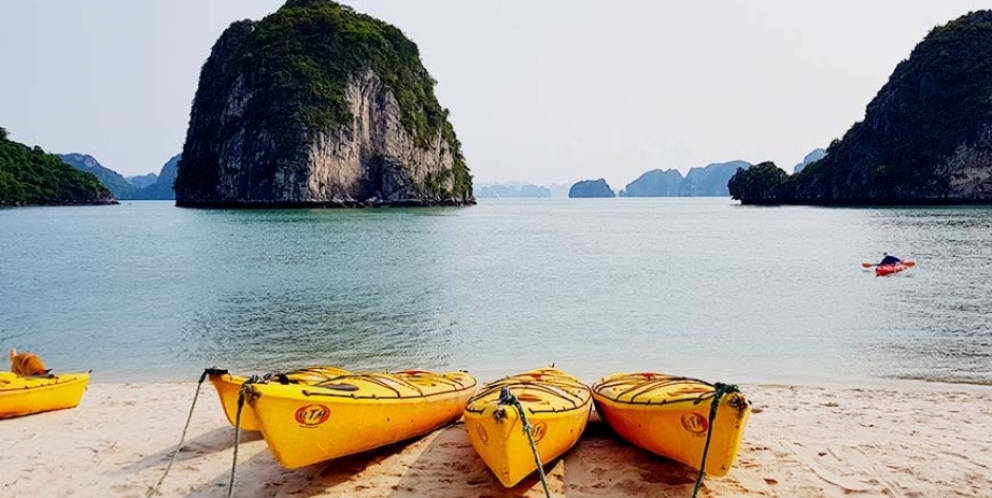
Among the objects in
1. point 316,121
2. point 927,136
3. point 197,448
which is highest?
point 316,121

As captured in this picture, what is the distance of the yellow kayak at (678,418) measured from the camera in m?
5.85

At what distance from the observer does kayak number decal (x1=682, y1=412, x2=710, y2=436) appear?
601 cm

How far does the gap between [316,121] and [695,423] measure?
102130 mm

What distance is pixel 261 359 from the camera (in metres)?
14.3

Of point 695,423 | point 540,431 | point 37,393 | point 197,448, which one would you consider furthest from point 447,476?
point 37,393

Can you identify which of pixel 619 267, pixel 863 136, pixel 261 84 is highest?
pixel 261 84

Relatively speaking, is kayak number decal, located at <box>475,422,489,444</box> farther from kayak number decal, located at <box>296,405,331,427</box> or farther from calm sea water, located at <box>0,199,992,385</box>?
calm sea water, located at <box>0,199,992,385</box>

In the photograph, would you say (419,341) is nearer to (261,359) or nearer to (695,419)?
(261,359)

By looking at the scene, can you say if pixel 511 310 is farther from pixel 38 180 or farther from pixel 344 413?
pixel 38 180

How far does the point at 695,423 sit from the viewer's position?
6.09m

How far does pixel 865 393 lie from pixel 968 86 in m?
106

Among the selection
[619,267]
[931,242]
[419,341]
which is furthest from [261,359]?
[931,242]

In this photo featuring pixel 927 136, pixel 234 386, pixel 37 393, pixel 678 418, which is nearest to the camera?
pixel 678 418

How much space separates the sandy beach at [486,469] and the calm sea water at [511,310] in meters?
4.35
